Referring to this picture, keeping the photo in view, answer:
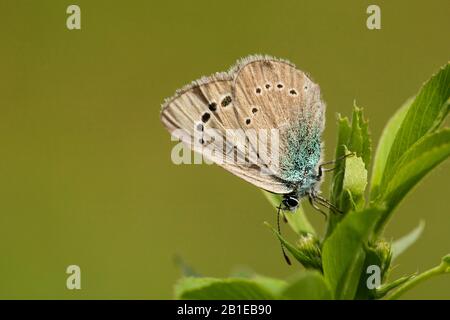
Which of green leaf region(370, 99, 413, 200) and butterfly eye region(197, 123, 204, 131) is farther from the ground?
butterfly eye region(197, 123, 204, 131)

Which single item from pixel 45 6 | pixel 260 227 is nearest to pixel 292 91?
pixel 260 227

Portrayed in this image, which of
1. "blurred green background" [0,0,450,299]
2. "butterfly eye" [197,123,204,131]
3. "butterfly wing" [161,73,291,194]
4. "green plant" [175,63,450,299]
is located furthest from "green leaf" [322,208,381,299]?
"blurred green background" [0,0,450,299]

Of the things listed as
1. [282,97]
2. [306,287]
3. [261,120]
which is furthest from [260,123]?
[306,287]

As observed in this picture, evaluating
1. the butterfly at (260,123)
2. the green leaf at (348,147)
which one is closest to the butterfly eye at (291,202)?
the butterfly at (260,123)

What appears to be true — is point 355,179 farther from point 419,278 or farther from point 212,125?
point 212,125

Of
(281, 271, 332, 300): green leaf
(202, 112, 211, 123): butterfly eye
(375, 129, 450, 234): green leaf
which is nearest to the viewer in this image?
(281, 271, 332, 300): green leaf

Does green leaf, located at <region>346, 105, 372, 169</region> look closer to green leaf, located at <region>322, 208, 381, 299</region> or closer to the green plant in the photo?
the green plant

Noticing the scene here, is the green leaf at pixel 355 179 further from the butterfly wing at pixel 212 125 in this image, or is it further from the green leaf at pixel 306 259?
the butterfly wing at pixel 212 125
